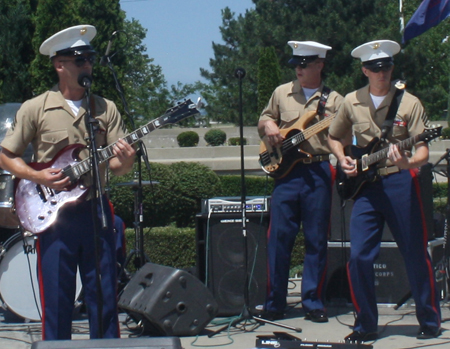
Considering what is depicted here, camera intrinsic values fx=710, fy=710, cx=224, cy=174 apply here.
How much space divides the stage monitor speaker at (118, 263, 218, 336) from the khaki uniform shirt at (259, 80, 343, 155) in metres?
1.46

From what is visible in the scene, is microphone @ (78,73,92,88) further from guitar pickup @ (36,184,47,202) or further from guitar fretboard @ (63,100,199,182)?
guitar pickup @ (36,184,47,202)

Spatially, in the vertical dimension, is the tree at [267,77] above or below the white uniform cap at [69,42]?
above

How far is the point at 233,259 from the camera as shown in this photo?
5984 mm

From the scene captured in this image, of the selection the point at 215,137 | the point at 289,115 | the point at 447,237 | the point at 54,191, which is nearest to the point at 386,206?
the point at 289,115

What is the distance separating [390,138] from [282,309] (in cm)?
176

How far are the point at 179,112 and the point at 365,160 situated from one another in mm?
1434

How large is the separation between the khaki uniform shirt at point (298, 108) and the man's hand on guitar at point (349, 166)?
0.64 metres

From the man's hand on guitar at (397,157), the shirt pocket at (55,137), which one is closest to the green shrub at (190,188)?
the man's hand on guitar at (397,157)

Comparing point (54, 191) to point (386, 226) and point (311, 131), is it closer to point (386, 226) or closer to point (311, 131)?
point (311, 131)

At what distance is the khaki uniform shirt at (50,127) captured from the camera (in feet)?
13.6

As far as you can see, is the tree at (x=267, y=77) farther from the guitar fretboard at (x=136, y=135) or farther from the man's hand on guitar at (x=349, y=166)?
the guitar fretboard at (x=136, y=135)

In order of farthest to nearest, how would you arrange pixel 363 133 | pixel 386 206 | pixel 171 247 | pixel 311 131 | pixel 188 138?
pixel 188 138
pixel 171 247
pixel 311 131
pixel 363 133
pixel 386 206

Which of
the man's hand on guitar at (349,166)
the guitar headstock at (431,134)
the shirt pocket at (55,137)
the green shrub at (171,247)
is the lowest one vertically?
the green shrub at (171,247)

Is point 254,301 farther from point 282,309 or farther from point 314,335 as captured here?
point 314,335
